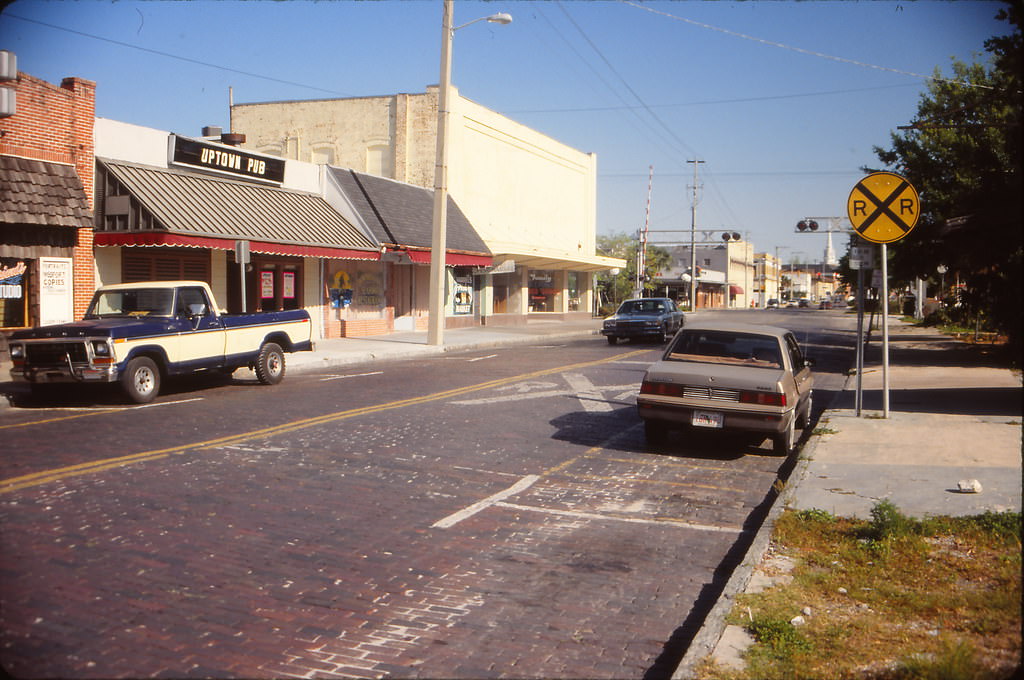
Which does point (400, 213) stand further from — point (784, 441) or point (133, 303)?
point (784, 441)

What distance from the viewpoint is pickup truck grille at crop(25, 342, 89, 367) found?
12898mm

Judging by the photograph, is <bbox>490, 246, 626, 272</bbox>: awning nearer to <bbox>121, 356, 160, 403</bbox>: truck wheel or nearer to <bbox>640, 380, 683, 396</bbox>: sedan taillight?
<bbox>121, 356, 160, 403</bbox>: truck wheel

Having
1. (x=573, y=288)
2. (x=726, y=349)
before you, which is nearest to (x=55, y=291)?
(x=726, y=349)

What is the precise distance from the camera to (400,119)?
36.4m

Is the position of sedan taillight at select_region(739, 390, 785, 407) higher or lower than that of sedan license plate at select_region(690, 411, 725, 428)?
higher

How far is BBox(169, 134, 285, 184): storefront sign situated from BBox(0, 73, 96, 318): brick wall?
8.85 feet

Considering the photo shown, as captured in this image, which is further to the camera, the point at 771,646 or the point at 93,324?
the point at 93,324

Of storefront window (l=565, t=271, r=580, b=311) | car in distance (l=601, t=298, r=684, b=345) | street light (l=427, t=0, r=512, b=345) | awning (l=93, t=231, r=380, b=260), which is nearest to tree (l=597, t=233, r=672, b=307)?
storefront window (l=565, t=271, r=580, b=311)

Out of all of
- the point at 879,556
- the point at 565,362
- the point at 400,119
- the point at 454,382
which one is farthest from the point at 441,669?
the point at 400,119

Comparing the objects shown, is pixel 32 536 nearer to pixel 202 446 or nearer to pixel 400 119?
pixel 202 446

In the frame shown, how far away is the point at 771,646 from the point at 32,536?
16.7 feet

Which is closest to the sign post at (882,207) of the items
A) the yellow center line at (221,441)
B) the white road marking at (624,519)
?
the white road marking at (624,519)

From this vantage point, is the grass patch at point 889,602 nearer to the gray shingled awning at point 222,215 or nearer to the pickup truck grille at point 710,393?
the pickup truck grille at point 710,393

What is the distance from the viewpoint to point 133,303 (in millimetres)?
14352
